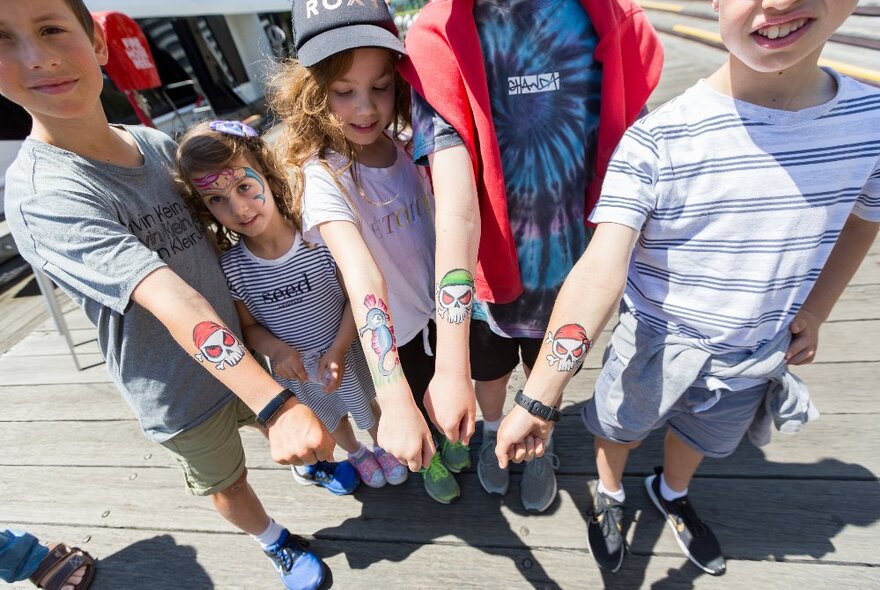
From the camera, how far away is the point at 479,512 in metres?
1.73

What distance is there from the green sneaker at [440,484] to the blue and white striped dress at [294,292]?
1.79 feet

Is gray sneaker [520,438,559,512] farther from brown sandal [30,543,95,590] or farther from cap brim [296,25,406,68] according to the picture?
brown sandal [30,543,95,590]

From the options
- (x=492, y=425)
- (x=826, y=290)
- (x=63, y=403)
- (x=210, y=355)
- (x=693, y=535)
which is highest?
(x=210, y=355)

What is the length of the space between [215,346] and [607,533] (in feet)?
4.38

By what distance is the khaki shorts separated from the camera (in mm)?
→ 1372

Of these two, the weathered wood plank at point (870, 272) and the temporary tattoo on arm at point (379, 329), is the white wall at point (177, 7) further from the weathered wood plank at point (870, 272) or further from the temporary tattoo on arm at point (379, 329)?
the weathered wood plank at point (870, 272)

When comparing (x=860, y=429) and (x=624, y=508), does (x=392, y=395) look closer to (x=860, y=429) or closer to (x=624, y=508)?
(x=624, y=508)

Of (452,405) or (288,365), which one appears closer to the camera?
(452,405)

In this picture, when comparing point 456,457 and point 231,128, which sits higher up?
point 231,128

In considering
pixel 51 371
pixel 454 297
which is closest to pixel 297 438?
pixel 454 297

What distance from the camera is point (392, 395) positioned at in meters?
0.98

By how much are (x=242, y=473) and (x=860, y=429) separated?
224 cm

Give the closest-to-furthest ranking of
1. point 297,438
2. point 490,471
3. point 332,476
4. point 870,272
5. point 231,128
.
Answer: point 297,438, point 231,128, point 490,471, point 332,476, point 870,272

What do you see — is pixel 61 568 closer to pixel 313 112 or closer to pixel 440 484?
pixel 440 484
